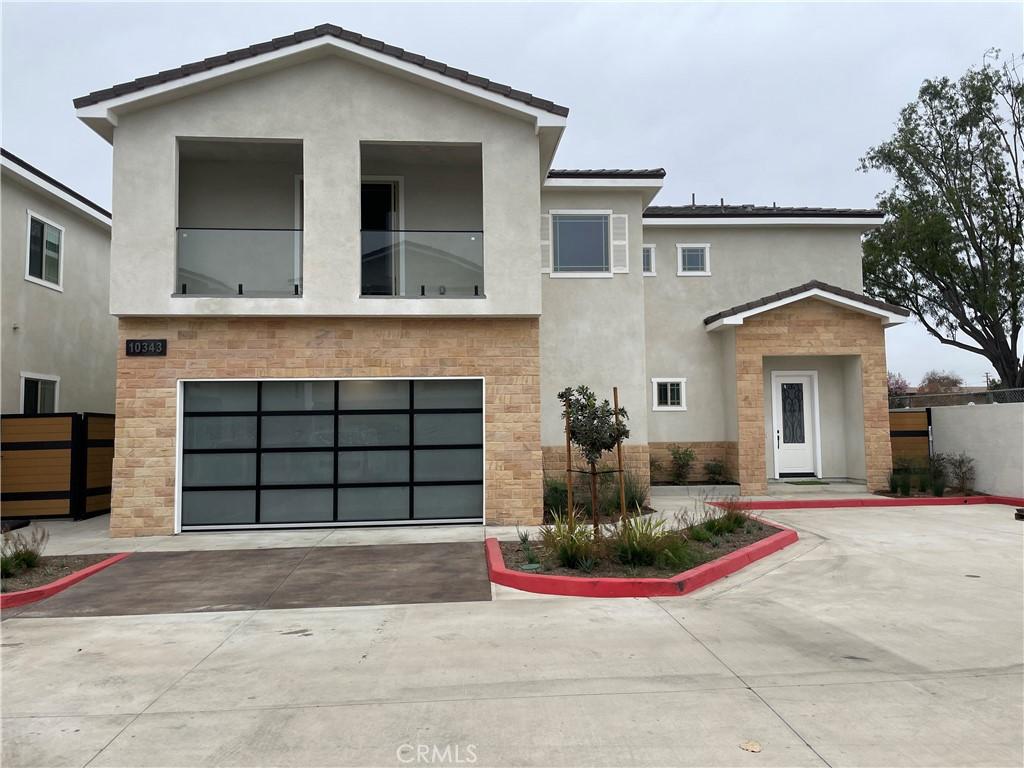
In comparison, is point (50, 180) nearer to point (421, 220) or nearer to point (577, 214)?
point (421, 220)

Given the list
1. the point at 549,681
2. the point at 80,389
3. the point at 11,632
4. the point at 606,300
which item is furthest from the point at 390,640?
the point at 80,389

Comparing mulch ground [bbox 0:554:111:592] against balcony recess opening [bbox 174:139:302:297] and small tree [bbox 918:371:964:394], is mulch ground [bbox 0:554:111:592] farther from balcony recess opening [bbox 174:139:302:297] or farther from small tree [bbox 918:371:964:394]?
small tree [bbox 918:371:964:394]

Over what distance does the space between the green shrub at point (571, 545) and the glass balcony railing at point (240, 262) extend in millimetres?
6165

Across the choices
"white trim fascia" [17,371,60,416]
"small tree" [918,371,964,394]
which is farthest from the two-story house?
"small tree" [918,371,964,394]

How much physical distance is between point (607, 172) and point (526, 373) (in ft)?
17.1

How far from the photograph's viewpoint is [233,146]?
12398 mm

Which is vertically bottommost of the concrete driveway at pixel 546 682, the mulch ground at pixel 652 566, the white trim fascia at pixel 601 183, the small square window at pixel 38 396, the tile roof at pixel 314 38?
the concrete driveway at pixel 546 682

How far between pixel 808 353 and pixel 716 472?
3435 mm

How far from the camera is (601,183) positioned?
1454 cm

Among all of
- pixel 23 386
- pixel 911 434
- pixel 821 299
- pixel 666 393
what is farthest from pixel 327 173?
pixel 911 434

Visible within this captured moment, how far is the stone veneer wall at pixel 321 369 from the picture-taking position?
11.5m

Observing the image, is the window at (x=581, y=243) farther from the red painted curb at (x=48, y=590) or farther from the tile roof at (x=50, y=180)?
the tile roof at (x=50, y=180)

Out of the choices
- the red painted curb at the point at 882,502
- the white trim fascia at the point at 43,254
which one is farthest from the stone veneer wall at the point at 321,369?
the red painted curb at the point at 882,502

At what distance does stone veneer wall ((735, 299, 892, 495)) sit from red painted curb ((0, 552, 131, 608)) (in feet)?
40.6
